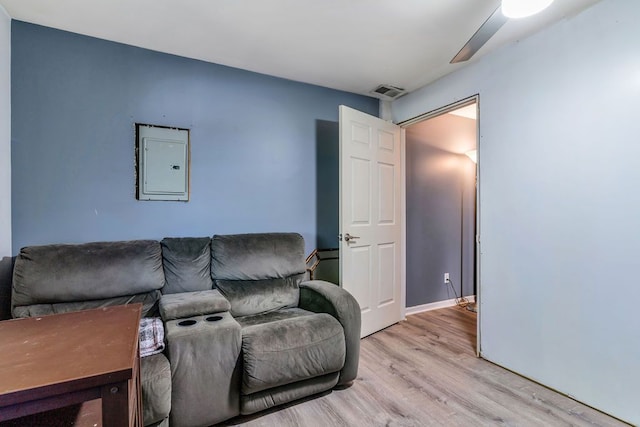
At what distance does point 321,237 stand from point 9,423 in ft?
7.52

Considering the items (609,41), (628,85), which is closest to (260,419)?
(628,85)

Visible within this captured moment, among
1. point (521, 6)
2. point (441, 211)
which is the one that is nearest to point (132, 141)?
point (521, 6)

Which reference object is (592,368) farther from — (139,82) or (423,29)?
(139,82)

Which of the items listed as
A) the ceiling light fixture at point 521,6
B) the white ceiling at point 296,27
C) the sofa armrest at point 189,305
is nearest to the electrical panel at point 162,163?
the white ceiling at point 296,27

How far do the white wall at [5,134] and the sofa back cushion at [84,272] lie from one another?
0.25 metres

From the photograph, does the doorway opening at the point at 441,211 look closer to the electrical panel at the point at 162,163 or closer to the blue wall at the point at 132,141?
the blue wall at the point at 132,141

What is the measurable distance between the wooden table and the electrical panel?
137 centimetres

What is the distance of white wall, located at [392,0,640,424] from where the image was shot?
167cm

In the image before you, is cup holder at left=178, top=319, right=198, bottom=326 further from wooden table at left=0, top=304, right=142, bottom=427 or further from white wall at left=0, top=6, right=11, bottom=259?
white wall at left=0, top=6, right=11, bottom=259

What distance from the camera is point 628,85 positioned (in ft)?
5.46

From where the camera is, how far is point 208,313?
71.0 inches

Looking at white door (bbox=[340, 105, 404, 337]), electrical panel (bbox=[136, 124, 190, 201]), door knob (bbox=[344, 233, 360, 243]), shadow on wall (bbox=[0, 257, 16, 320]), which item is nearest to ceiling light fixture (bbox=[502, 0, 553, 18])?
white door (bbox=[340, 105, 404, 337])

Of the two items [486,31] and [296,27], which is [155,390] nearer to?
[296,27]

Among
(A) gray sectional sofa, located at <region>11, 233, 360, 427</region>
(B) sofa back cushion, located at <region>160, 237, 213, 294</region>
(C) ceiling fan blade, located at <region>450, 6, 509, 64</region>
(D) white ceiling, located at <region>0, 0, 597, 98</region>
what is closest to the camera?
(C) ceiling fan blade, located at <region>450, 6, 509, 64</region>
